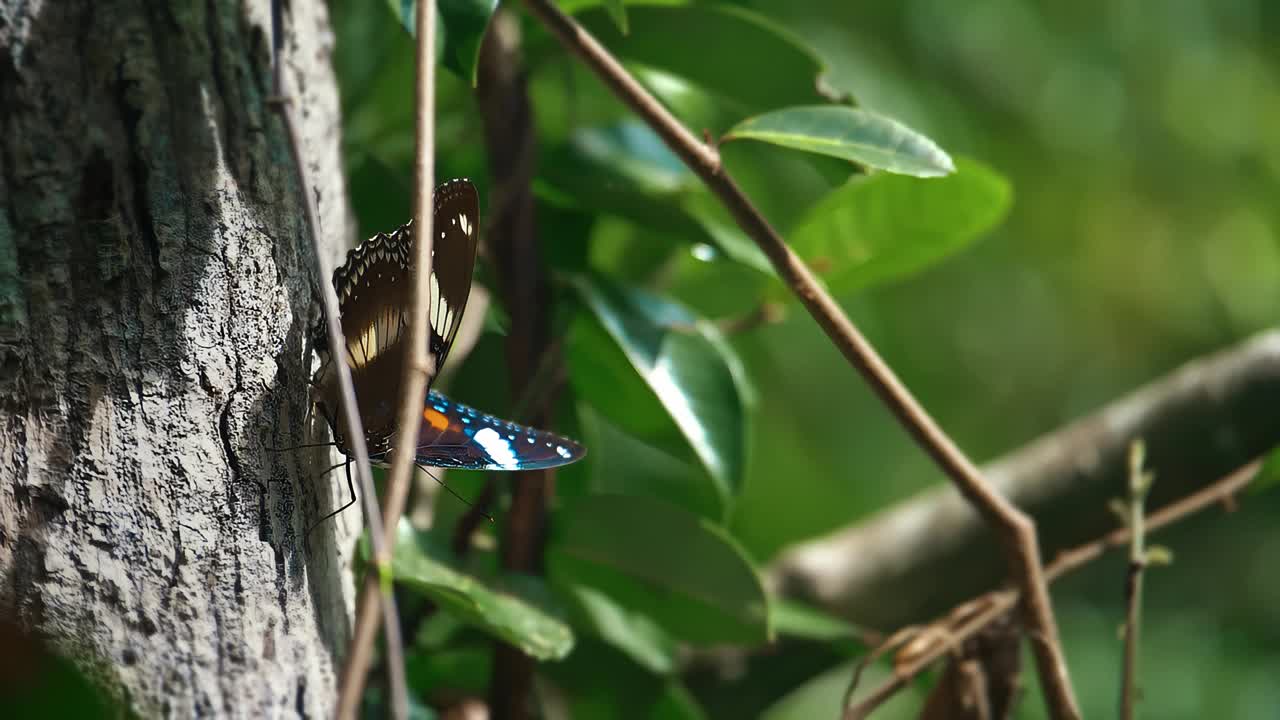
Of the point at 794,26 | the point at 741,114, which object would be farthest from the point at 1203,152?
the point at 741,114

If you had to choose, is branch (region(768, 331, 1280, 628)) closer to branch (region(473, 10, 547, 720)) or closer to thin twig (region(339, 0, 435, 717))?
branch (region(473, 10, 547, 720))

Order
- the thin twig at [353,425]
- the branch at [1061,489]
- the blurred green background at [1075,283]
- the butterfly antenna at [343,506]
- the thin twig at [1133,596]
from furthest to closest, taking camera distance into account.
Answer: the blurred green background at [1075,283]
the branch at [1061,489]
the thin twig at [1133,596]
the butterfly antenna at [343,506]
the thin twig at [353,425]

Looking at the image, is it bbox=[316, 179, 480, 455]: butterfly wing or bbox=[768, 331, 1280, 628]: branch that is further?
bbox=[768, 331, 1280, 628]: branch

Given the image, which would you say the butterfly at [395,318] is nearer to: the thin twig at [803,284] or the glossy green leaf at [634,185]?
the thin twig at [803,284]

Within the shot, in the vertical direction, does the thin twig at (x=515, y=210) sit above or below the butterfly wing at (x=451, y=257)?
above

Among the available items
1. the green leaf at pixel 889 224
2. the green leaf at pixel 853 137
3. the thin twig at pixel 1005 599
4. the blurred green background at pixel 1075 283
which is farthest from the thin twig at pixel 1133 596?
the blurred green background at pixel 1075 283

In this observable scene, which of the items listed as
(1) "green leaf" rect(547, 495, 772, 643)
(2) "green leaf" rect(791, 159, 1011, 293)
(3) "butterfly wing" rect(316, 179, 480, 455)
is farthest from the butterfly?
(2) "green leaf" rect(791, 159, 1011, 293)

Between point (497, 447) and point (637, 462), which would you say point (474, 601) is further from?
point (637, 462)
